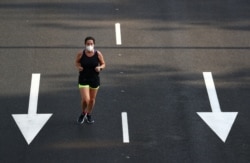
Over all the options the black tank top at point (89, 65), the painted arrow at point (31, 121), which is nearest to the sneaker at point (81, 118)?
the painted arrow at point (31, 121)

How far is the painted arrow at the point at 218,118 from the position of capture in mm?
16609

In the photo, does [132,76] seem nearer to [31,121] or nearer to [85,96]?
[85,96]

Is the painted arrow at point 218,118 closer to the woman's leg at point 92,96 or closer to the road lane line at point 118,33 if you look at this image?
the woman's leg at point 92,96

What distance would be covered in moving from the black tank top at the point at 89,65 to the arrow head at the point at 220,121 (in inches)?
95.4

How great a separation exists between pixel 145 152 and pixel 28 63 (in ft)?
16.1

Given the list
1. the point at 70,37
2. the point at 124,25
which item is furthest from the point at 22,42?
the point at 124,25

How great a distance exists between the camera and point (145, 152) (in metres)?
15.8

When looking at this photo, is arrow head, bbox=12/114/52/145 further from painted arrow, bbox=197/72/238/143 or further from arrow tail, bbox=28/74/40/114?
painted arrow, bbox=197/72/238/143

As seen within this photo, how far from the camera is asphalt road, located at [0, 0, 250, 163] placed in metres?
16.0

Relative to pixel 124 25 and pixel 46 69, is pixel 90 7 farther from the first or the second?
pixel 46 69

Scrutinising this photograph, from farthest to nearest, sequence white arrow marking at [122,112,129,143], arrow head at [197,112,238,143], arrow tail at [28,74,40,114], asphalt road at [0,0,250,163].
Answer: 1. arrow tail at [28,74,40,114]
2. arrow head at [197,112,238,143]
3. white arrow marking at [122,112,129,143]
4. asphalt road at [0,0,250,163]

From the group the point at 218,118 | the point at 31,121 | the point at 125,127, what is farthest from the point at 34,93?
the point at 218,118

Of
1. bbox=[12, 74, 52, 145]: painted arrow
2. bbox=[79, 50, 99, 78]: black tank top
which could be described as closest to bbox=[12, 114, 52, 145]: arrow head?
bbox=[12, 74, 52, 145]: painted arrow

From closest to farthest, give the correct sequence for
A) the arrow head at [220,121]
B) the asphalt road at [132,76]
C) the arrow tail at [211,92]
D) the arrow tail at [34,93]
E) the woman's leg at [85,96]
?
the asphalt road at [132,76] < the woman's leg at [85,96] < the arrow head at [220,121] < the arrow tail at [34,93] < the arrow tail at [211,92]
